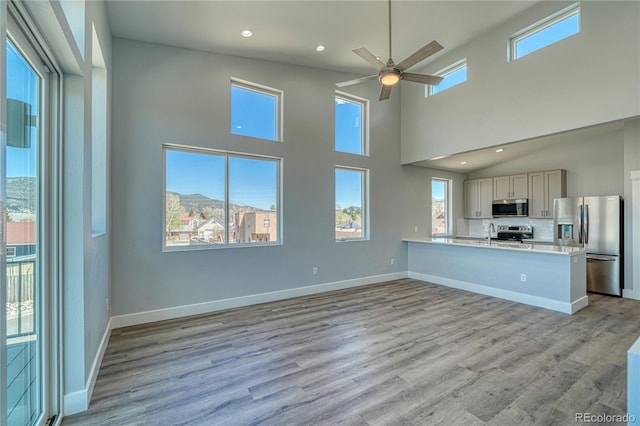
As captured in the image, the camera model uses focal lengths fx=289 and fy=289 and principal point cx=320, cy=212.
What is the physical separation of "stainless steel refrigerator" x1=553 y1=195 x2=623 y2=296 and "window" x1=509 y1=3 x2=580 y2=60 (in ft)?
9.49

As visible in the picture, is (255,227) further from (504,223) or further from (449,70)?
(504,223)

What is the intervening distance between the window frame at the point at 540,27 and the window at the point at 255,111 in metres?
3.78

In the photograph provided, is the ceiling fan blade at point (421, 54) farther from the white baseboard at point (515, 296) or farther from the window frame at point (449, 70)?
the white baseboard at point (515, 296)

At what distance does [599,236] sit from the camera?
514 centimetres

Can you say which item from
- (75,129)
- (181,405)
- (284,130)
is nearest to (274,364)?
(181,405)

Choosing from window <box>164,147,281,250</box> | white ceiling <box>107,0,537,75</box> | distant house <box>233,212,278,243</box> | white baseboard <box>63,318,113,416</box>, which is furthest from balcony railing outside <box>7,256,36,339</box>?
white ceiling <box>107,0,537,75</box>

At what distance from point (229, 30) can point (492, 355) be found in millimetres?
4776

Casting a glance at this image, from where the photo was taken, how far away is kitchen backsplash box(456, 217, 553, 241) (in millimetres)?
6594

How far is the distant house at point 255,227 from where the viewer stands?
4465 millimetres

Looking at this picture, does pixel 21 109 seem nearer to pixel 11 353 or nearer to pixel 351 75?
pixel 11 353

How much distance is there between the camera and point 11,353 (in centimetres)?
149

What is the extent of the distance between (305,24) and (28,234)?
366 centimetres

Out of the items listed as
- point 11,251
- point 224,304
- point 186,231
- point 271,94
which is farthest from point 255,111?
point 11,251

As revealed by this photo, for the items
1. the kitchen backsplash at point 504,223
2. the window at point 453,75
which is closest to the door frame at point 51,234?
the window at point 453,75
